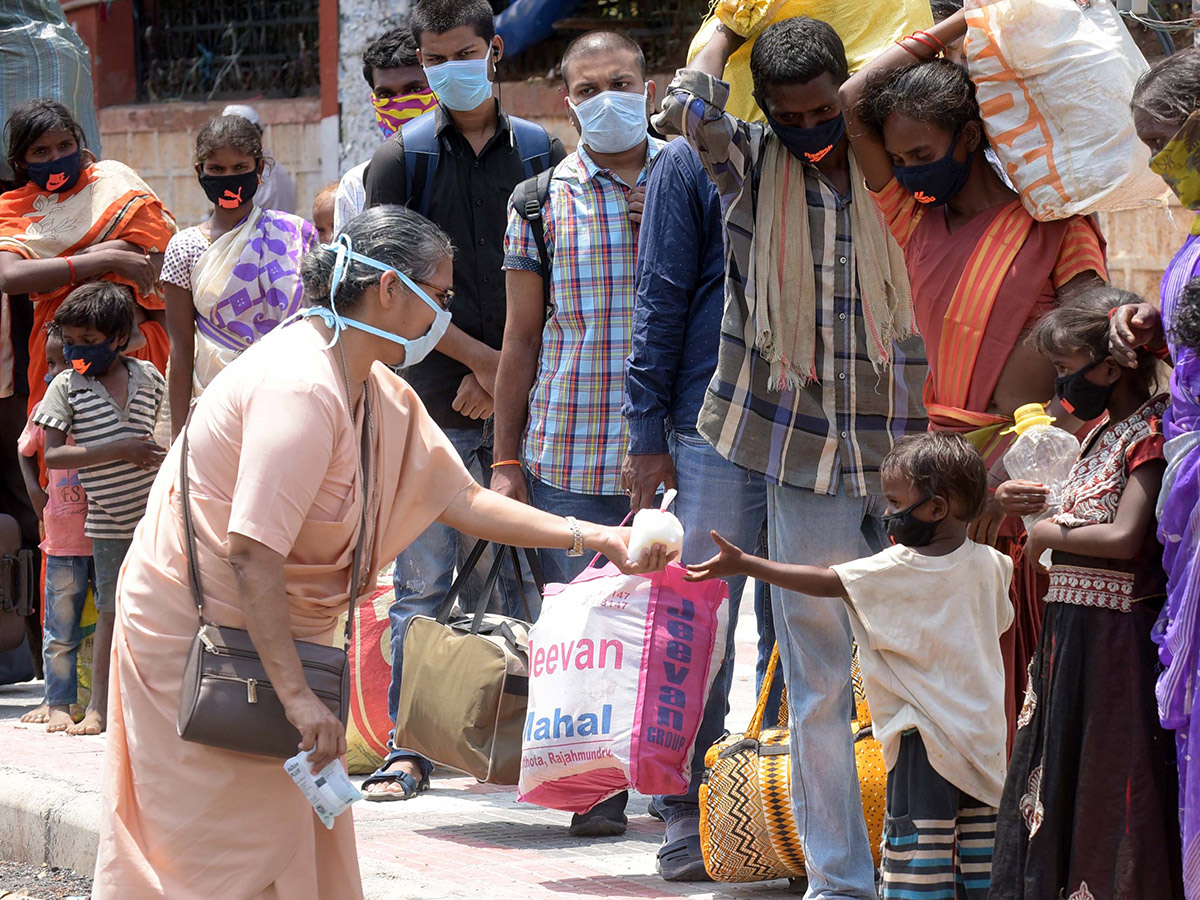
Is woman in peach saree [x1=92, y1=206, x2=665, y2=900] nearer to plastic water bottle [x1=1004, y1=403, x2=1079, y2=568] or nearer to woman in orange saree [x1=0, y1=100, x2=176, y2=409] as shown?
plastic water bottle [x1=1004, y1=403, x2=1079, y2=568]

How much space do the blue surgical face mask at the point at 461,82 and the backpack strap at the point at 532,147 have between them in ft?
0.63

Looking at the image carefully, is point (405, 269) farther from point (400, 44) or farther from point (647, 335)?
point (400, 44)

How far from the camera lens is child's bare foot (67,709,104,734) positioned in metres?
6.61

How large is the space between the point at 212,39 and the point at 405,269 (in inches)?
414

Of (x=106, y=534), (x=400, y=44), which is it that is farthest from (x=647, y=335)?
(x=106, y=534)

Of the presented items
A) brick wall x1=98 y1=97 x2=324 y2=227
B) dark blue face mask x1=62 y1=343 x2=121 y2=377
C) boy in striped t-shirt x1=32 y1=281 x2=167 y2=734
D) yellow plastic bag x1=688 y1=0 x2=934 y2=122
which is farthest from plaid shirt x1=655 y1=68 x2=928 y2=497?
brick wall x1=98 y1=97 x2=324 y2=227

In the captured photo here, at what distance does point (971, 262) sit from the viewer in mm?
3750

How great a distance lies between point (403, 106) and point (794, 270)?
262 cm

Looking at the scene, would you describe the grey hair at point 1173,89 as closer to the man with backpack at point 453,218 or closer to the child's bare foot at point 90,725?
the man with backpack at point 453,218

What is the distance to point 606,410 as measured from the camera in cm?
506

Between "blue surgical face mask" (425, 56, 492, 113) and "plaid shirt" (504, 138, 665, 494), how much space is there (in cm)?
66

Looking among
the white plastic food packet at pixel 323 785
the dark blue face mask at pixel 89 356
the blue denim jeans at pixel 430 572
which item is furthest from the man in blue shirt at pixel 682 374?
the dark blue face mask at pixel 89 356

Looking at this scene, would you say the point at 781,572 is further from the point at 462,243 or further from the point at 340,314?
the point at 462,243

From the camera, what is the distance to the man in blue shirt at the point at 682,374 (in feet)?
14.5
